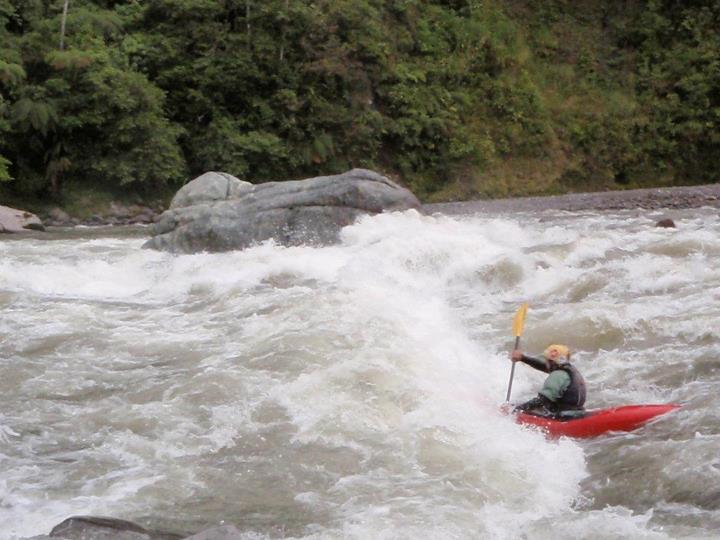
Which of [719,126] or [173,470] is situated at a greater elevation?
[719,126]

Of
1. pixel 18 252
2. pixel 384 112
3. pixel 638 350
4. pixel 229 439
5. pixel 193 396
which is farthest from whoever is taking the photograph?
pixel 384 112

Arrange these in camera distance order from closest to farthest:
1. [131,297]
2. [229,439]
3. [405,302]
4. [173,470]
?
1. [173,470]
2. [229,439]
3. [405,302]
4. [131,297]

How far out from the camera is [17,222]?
15.8 meters

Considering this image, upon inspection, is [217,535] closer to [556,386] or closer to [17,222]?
[556,386]

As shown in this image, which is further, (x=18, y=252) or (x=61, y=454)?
(x=18, y=252)

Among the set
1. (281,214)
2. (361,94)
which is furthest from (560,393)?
(361,94)

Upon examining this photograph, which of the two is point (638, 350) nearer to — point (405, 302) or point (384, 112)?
point (405, 302)

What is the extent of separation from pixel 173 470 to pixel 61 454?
0.76m

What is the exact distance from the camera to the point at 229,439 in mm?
5742

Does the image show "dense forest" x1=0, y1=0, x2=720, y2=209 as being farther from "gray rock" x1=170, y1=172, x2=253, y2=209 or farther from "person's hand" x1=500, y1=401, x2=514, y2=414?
"person's hand" x1=500, y1=401, x2=514, y2=414

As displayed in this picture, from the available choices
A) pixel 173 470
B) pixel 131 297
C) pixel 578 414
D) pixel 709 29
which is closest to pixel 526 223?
pixel 131 297

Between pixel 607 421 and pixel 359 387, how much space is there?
1774 millimetres

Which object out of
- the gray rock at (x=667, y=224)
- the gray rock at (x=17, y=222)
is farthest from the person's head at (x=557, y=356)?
the gray rock at (x=17, y=222)

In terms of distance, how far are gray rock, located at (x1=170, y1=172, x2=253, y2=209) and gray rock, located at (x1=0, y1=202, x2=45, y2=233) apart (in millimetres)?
3527
